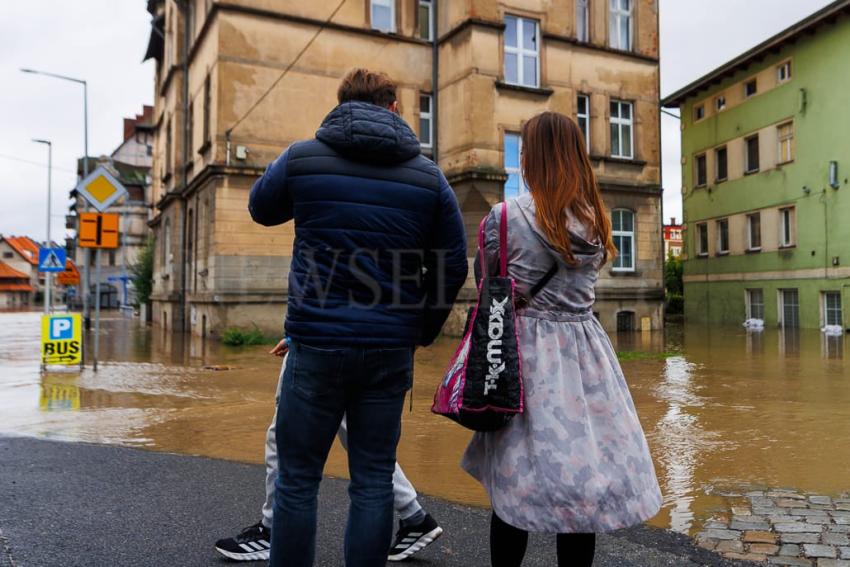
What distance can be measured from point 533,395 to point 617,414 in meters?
0.33

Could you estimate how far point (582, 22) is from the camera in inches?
878

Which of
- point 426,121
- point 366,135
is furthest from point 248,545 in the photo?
point 426,121

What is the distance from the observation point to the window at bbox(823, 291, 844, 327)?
25.2 metres

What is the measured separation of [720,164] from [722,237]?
130 inches

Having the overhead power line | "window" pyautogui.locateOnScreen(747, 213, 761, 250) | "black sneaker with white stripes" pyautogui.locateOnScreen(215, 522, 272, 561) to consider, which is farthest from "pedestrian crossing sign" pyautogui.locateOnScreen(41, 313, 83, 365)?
"window" pyautogui.locateOnScreen(747, 213, 761, 250)

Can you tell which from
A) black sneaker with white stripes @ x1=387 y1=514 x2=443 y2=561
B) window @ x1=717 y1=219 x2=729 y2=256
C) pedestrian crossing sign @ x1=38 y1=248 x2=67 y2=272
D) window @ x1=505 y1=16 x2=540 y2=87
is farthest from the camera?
window @ x1=717 y1=219 x2=729 y2=256

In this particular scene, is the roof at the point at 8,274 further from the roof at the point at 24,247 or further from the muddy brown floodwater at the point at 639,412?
the muddy brown floodwater at the point at 639,412

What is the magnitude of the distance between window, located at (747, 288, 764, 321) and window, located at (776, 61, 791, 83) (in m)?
8.35

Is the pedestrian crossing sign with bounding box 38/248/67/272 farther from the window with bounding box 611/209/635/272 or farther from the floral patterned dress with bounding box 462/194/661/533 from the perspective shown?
the floral patterned dress with bounding box 462/194/661/533

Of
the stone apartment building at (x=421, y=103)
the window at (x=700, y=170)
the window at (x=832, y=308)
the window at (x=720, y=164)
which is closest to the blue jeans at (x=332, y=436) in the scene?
the stone apartment building at (x=421, y=103)

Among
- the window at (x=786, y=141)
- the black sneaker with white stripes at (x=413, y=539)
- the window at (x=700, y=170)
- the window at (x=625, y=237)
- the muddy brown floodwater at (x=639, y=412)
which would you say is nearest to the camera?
the black sneaker with white stripes at (x=413, y=539)

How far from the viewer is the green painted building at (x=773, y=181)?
25328 mm

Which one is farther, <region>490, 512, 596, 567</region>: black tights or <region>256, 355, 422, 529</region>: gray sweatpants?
<region>256, 355, 422, 529</region>: gray sweatpants

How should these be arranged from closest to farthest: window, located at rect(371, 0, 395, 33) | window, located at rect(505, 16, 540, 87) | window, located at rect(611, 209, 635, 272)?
window, located at rect(505, 16, 540, 87), window, located at rect(371, 0, 395, 33), window, located at rect(611, 209, 635, 272)
